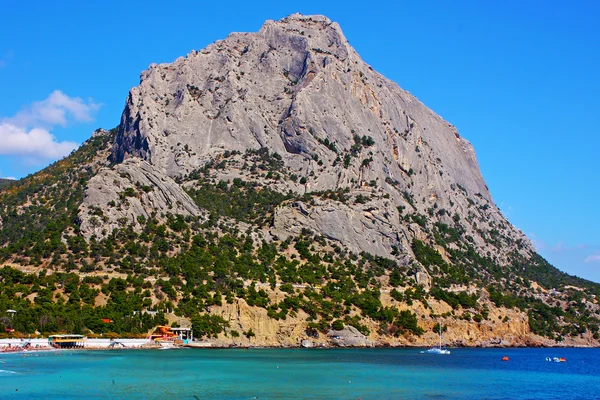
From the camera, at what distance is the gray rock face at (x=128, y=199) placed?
129m

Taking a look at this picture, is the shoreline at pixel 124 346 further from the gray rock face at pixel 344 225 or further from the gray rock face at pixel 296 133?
the gray rock face at pixel 296 133

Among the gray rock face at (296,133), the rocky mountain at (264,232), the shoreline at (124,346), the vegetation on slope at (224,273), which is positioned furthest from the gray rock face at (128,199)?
the shoreline at (124,346)

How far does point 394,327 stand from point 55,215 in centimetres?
7652

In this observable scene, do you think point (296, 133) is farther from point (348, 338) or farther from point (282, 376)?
point (282, 376)

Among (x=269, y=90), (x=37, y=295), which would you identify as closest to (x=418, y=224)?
(x=269, y=90)

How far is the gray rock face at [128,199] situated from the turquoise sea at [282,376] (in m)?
34.2

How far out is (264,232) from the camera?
14675 centimetres

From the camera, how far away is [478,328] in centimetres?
13925

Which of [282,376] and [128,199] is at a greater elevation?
[128,199]

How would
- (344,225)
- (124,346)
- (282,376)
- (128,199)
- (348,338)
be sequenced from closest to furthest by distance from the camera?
(282,376)
(124,346)
(348,338)
(128,199)
(344,225)

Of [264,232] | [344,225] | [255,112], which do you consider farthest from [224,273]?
[255,112]

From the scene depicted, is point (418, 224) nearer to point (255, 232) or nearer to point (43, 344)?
point (255, 232)

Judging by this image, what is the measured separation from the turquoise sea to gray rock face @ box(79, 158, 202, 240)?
112ft

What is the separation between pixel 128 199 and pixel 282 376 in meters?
71.4
